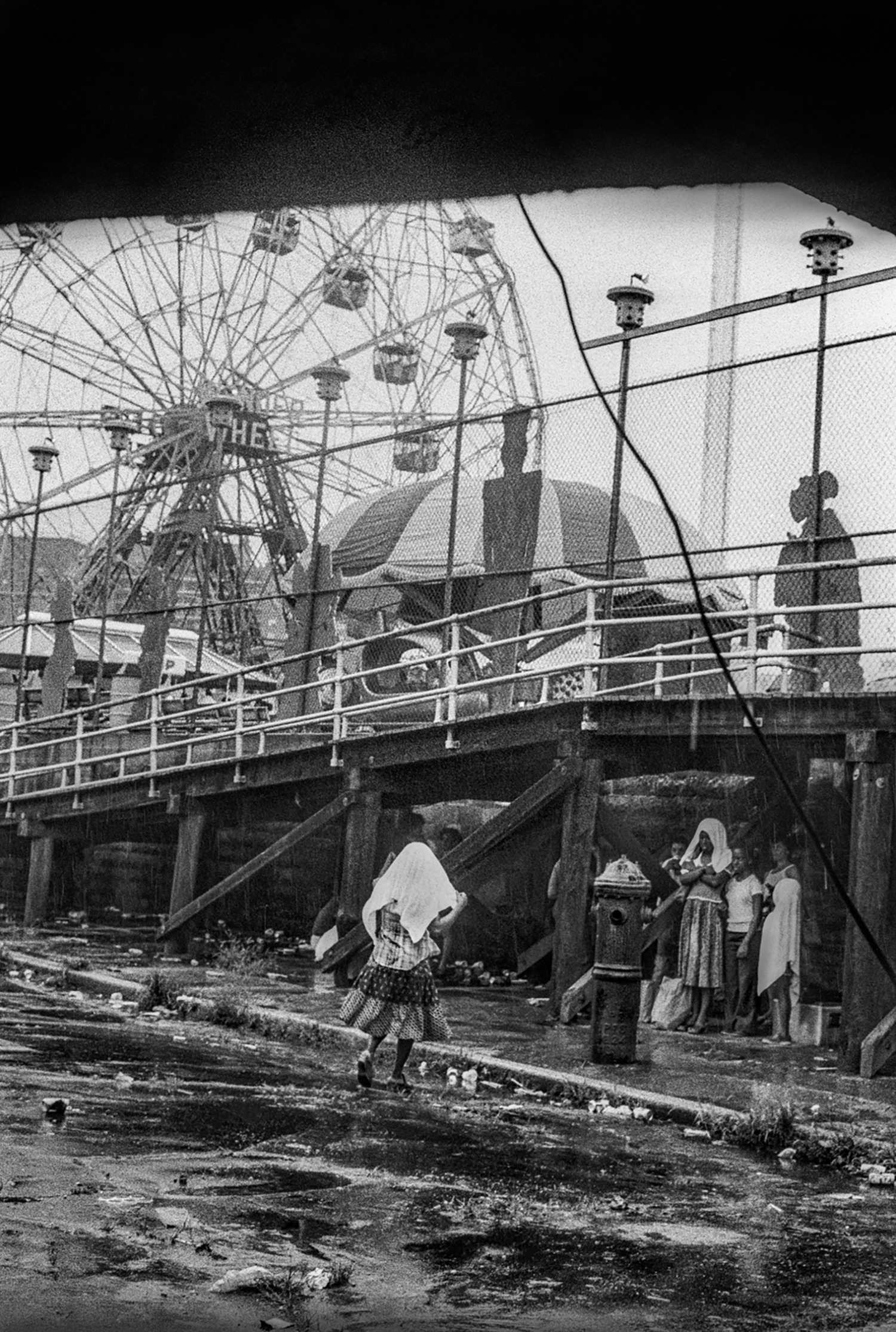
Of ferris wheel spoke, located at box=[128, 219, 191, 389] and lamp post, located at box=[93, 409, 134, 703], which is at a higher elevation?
ferris wheel spoke, located at box=[128, 219, 191, 389]

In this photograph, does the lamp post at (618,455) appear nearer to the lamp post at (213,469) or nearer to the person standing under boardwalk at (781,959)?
the person standing under boardwalk at (781,959)

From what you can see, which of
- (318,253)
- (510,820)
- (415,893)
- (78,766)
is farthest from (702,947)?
(318,253)

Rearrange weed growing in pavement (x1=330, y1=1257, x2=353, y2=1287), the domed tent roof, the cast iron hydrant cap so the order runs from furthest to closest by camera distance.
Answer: the domed tent roof, the cast iron hydrant cap, weed growing in pavement (x1=330, y1=1257, x2=353, y2=1287)

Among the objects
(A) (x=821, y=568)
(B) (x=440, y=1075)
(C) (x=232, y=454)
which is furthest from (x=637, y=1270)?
(C) (x=232, y=454)

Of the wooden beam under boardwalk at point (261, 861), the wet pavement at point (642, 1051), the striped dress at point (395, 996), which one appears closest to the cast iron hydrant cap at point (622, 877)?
the wet pavement at point (642, 1051)

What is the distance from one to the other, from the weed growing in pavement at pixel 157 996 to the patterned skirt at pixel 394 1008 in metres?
3.89

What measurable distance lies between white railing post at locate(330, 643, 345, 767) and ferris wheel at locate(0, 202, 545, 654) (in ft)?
4.71

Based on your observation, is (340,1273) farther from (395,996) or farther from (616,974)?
(616,974)

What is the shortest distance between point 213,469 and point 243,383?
7.72m

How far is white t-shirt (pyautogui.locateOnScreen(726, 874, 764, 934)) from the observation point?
13.7 metres

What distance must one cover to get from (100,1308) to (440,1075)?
6521mm

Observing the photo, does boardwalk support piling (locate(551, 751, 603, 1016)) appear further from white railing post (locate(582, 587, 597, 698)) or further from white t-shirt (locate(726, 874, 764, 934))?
white t-shirt (locate(726, 874, 764, 934))

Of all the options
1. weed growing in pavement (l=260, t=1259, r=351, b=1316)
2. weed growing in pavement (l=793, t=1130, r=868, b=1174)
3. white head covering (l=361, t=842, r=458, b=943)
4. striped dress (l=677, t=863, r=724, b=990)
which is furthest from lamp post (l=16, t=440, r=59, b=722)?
weed growing in pavement (l=260, t=1259, r=351, b=1316)

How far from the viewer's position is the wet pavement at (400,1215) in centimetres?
520
